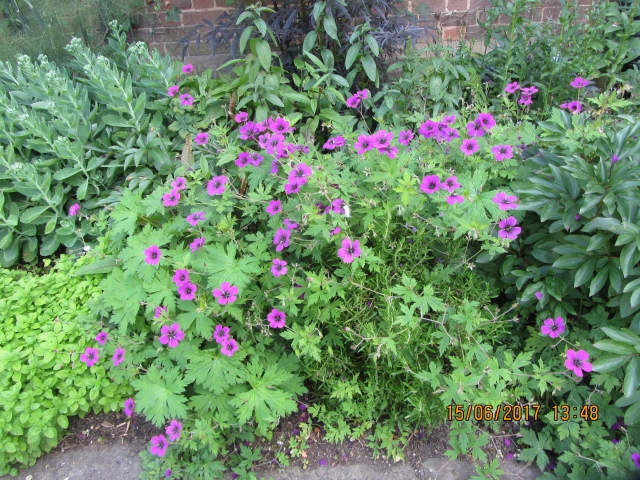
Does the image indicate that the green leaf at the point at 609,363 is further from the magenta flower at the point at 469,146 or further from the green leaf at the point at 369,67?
the green leaf at the point at 369,67

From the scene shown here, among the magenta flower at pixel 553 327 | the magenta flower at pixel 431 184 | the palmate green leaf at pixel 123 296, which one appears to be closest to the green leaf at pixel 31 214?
the palmate green leaf at pixel 123 296

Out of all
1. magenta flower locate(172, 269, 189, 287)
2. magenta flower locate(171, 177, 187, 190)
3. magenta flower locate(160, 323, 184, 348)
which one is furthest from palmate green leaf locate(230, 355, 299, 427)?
magenta flower locate(171, 177, 187, 190)

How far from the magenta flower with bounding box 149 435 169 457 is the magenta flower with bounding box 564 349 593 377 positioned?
1543 mm

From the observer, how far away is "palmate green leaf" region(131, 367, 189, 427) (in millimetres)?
1658

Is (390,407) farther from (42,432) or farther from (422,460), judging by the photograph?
(42,432)

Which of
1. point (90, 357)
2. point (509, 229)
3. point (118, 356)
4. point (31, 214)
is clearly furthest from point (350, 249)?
point (31, 214)

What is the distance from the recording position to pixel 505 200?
1.59 m

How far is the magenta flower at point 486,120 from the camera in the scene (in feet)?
6.06

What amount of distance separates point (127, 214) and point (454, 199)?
146 centimetres

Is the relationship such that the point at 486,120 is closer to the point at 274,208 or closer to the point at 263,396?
the point at 274,208

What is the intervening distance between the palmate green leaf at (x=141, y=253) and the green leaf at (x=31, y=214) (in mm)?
968

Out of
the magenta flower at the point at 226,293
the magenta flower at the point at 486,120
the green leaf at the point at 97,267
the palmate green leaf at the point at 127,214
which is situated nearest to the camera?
the magenta flower at the point at 226,293

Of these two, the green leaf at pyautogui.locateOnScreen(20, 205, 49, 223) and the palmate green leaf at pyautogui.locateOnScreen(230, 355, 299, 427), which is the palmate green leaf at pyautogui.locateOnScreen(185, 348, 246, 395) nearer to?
the palmate green leaf at pyautogui.locateOnScreen(230, 355, 299, 427)

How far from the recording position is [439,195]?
169 cm
